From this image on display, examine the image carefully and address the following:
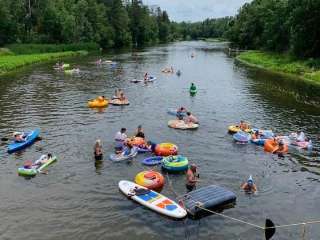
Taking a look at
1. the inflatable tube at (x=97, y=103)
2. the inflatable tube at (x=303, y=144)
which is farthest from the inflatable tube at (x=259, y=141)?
the inflatable tube at (x=97, y=103)

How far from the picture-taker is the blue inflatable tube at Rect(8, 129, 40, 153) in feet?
97.4

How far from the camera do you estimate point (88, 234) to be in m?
18.9

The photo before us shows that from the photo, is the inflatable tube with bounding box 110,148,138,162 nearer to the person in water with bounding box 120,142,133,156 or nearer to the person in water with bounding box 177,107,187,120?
the person in water with bounding box 120,142,133,156

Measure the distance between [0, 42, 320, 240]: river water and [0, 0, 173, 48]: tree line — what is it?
51566 millimetres

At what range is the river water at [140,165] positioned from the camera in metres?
19.7

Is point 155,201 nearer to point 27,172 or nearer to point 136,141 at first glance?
point 27,172

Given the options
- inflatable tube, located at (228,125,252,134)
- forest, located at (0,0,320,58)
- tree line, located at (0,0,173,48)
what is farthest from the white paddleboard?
tree line, located at (0,0,173,48)

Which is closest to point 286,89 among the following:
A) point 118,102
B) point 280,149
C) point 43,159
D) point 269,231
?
point 118,102

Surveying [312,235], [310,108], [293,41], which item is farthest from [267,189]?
[293,41]

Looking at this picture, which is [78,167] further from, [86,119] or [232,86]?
[232,86]

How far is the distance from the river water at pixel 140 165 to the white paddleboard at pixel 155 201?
367 millimetres

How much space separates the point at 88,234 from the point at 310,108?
33.7 meters

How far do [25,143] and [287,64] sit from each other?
57.8 meters

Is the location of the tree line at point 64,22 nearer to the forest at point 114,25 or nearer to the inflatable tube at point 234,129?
the forest at point 114,25
